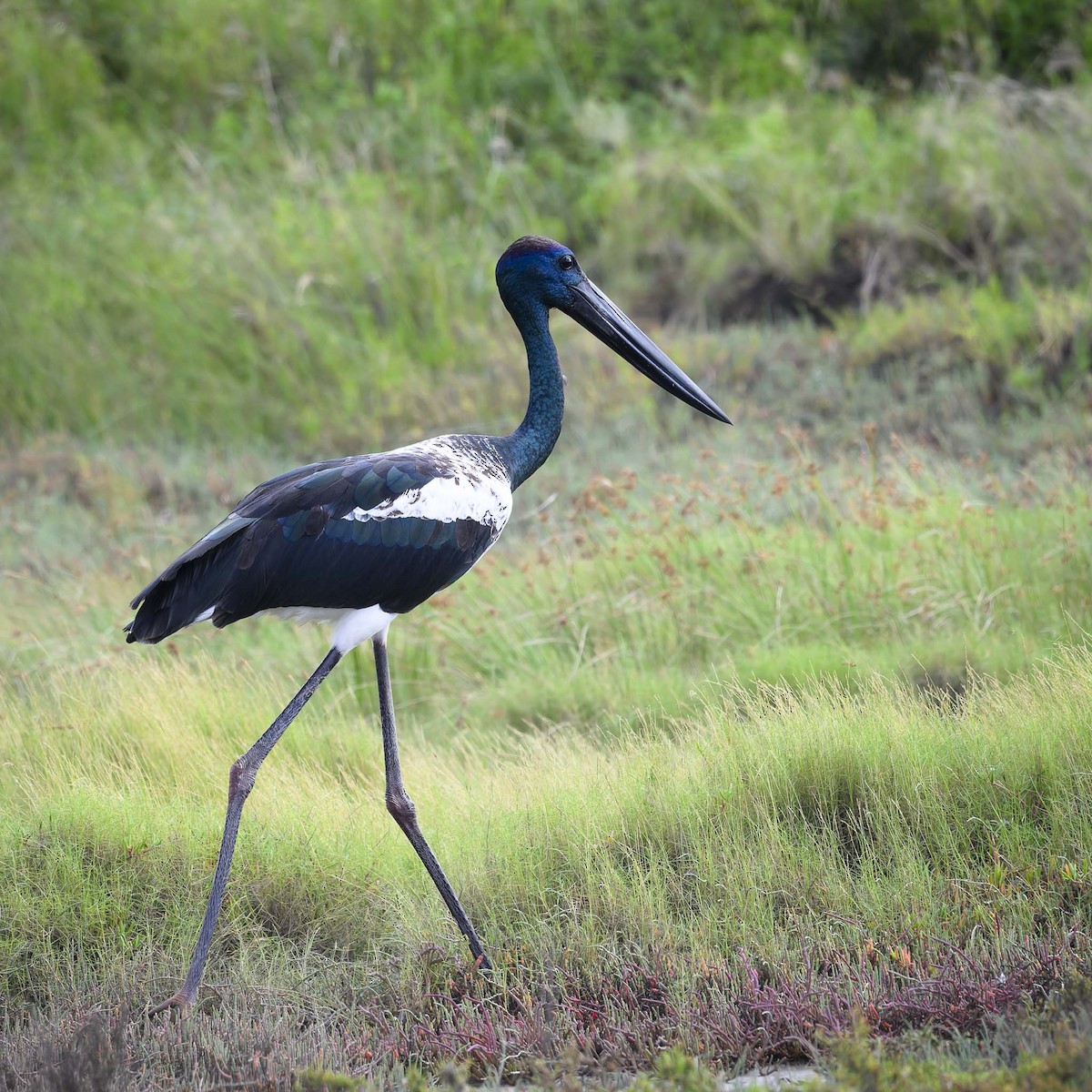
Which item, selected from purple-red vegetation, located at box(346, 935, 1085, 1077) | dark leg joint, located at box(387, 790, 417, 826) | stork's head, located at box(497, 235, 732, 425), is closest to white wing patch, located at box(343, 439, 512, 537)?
stork's head, located at box(497, 235, 732, 425)

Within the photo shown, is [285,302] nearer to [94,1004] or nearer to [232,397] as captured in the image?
[232,397]

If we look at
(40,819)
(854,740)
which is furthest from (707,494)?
(40,819)

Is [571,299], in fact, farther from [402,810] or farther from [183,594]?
[402,810]

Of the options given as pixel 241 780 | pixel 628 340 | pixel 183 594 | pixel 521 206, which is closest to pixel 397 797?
pixel 241 780

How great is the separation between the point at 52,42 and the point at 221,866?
11619mm

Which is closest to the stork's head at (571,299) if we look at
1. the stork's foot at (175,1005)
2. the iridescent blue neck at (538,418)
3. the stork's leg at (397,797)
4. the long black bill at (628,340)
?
the long black bill at (628,340)

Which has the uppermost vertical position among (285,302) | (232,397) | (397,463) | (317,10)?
(317,10)

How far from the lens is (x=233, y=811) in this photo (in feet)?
12.7

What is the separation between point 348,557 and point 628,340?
49.1 inches

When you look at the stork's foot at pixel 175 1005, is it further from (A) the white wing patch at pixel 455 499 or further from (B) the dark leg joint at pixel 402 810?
(A) the white wing patch at pixel 455 499

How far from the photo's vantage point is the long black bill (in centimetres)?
456

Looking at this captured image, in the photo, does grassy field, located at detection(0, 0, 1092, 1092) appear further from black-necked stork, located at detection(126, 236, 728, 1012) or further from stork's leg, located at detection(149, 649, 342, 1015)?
black-necked stork, located at detection(126, 236, 728, 1012)

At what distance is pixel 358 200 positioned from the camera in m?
9.70

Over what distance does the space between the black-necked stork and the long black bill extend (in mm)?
622
